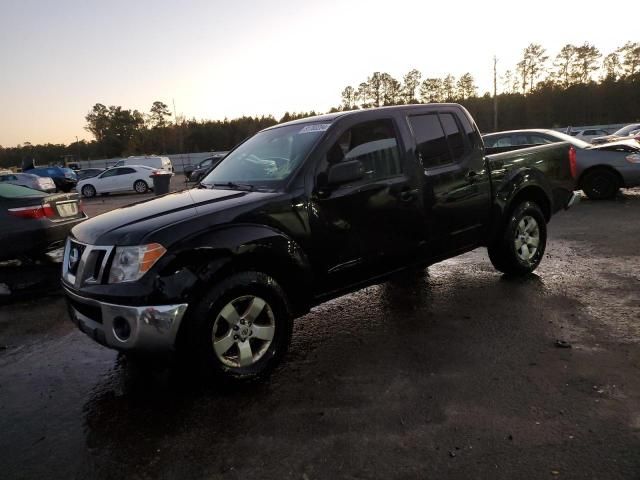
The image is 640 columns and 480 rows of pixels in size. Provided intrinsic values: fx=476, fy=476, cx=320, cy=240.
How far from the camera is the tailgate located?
6310 millimetres

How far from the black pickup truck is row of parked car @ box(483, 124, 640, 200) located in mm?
6503

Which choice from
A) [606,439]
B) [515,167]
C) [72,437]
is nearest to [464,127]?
[515,167]

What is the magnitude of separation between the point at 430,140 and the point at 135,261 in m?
2.84

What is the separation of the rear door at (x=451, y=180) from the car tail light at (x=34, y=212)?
15.9 feet

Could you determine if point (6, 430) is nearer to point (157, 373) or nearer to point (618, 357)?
point (157, 373)

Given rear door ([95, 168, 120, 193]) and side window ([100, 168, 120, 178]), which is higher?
side window ([100, 168, 120, 178])

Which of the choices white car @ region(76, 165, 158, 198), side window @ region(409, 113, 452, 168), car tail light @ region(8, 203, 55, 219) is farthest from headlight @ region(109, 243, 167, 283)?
white car @ region(76, 165, 158, 198)

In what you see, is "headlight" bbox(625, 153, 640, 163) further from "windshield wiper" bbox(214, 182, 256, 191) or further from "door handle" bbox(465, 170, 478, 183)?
"windshield wiper" bbox(214, 182, 256, 191)

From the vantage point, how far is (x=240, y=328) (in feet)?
10.6

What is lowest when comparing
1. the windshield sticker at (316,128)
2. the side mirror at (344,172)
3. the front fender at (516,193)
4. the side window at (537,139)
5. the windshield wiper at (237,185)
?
the front fender at (516,193)

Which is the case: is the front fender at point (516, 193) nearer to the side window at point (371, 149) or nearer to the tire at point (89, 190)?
the side window at point (371, 149)

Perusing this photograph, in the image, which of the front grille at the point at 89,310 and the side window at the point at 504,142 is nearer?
the front grille at the point at 89,310

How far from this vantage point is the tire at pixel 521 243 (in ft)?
16.9

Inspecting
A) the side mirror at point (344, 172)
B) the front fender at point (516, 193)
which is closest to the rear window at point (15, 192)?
the side mirror at point (344, 172)
